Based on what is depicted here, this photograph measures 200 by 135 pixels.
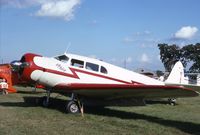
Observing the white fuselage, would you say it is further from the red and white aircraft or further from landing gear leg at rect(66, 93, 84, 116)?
landing gear leg at rect(66, 93, 84, 116)

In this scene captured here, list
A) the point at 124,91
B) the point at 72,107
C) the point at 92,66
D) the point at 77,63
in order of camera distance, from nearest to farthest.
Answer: the point at 124,91 < the point at 72,107 < the point at 77,63 < the point at 92,66

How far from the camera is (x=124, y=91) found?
11.5 meters

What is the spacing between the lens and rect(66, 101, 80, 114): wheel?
11961mm

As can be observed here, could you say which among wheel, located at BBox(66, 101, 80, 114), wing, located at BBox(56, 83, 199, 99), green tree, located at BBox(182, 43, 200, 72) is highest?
green tree, located at BBox(182, 43, 200, 72)

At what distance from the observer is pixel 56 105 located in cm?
1444

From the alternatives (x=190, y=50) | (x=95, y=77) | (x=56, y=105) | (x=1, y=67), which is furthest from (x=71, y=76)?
(x=190, y=50)

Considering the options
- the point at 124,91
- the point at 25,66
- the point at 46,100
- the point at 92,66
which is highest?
the point at 92,66

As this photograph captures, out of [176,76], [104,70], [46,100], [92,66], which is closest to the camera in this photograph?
[92,66]

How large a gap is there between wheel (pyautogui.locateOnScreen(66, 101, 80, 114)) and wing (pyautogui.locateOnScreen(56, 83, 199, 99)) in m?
0.43

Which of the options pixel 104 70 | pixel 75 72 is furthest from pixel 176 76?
pixel 75 72

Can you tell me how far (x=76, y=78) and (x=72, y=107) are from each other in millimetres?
1116

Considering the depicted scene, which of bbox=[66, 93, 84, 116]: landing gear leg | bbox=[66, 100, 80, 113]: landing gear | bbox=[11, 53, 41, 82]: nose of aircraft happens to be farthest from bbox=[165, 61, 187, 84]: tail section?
bbox=[11, 53, 41, 82]: nose of aircraft

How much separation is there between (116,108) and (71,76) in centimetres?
256

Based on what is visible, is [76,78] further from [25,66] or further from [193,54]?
[193,54]
